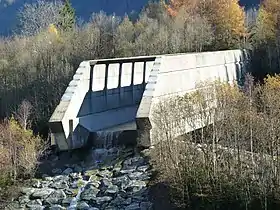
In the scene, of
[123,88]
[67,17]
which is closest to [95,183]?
[123,88]

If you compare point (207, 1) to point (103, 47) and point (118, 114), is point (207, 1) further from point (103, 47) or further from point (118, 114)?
point (118, 114)

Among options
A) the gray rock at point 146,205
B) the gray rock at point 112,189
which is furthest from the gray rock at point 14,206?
the gray rock at point 146,205

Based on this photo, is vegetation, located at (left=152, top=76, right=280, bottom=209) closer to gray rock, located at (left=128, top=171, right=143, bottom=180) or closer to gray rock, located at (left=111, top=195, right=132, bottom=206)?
gray rock, located at (left=128, top=171, right=143, bottom=180)

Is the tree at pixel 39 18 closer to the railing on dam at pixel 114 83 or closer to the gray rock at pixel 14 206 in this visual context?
the railing on dam at pixel 114 83

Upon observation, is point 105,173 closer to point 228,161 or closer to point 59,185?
point 59,185

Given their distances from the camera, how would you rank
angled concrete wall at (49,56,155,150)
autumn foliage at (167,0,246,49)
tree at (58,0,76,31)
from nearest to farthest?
1. angled concrete wall at (49,56,155,150)
2. autumn foliage at (167,0,246,49)
3. tree at (58,0,76,31)

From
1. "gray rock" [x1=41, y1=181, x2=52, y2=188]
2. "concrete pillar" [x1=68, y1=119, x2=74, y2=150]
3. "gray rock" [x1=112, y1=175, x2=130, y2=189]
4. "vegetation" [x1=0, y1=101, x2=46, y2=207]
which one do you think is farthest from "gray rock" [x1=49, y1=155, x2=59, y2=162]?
"gray rock" [x1=112, y1=175, x2=130, y2=189]
